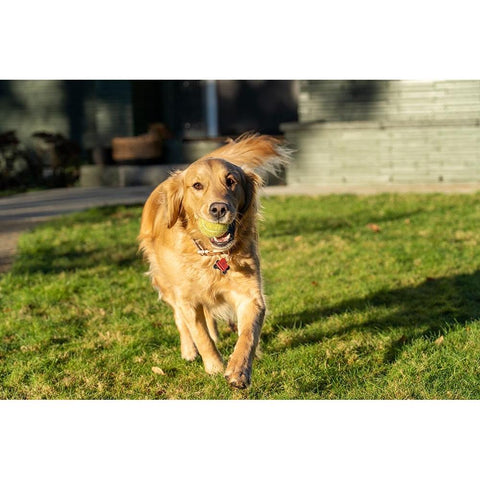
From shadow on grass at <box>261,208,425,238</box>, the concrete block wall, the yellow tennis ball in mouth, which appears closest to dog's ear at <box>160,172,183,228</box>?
the yellow tennis ball in mouth

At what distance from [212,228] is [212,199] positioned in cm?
17

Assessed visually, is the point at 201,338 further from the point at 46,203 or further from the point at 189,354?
the point at 46,203

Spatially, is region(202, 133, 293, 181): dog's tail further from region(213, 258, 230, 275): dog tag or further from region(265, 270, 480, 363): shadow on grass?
region(265, 270, 480, 363): shadow on grass

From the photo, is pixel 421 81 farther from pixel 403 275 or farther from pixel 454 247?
pixel 403 275

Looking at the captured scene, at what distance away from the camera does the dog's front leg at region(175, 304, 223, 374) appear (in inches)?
160

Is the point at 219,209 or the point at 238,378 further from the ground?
the point at 219,209

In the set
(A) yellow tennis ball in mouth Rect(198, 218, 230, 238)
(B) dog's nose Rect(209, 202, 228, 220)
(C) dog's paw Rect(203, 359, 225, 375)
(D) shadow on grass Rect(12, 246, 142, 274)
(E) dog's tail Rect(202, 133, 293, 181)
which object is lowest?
(D) shadow on grass Rect(12, 246, 142, 274)

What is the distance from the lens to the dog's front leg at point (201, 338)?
4055mm

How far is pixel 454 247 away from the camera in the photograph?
7.52 m

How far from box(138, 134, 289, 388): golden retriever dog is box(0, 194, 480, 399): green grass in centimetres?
27

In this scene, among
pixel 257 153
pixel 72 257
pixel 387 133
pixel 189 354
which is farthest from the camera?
pixel 387 133

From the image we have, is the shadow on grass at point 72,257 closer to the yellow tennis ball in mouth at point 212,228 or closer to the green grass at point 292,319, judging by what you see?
the green grass at point 292,319

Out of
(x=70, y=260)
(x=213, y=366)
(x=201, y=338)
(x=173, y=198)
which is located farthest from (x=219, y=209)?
(x=70, y=260)

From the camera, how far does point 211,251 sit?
13.6ft
